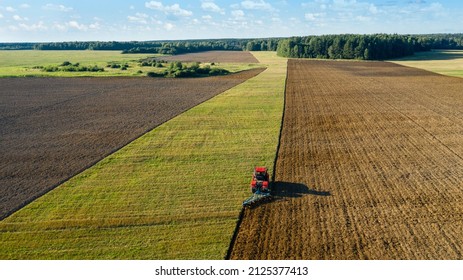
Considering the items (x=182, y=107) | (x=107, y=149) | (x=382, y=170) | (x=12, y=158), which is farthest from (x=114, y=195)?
(x=182, y=107)

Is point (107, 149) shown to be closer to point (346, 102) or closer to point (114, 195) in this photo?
point (114, 195)

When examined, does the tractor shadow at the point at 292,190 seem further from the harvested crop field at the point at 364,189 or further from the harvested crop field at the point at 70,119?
the harvested crop field at the point at 70,119

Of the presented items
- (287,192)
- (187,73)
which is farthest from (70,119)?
(187,73)

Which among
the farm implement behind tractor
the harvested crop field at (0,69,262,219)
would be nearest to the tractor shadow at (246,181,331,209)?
the farm implement behind tractor

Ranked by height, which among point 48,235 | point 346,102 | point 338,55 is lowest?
point 48,235

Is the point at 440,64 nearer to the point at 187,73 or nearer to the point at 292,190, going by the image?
the point at 187,73

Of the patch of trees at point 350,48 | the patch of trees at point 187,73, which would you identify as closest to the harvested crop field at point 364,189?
the patch of trees at point 187,73

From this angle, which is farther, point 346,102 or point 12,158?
point 346,102

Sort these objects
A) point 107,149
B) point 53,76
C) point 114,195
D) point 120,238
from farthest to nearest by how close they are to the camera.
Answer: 1. point 53,76
2. point 107,149
3. point 114,195
4. point 120,238
